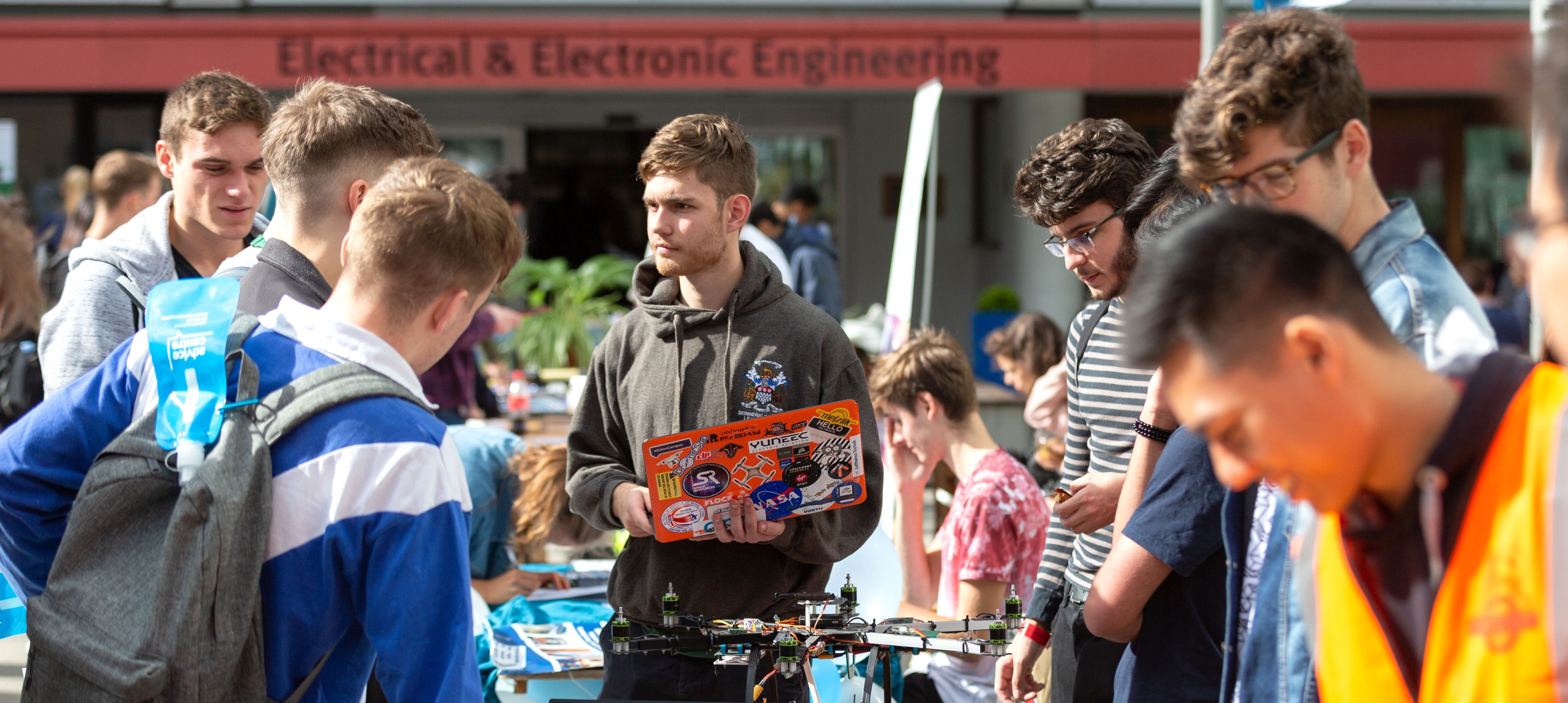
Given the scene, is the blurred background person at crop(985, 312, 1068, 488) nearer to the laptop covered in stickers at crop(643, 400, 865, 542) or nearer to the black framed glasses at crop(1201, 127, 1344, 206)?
the laptop covered in stickers at crop(643, 400, 865, 542)

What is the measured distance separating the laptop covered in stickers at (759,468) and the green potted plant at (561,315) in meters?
4.40

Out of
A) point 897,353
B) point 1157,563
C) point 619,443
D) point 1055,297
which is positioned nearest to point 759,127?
point 1055,297

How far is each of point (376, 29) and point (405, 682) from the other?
6.72 metres

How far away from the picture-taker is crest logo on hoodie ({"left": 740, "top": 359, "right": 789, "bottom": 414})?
249 centimetres

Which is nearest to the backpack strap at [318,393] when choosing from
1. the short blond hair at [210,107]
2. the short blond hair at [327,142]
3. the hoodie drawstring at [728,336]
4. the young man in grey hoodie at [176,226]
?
the short blond hair at [327,142]

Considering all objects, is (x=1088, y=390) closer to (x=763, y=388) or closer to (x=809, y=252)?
(x=763, y=388)

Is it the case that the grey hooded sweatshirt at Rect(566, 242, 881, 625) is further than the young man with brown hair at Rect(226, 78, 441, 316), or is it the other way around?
the grey hooded sweatshirt at Rect(566, 242, 881, 625)

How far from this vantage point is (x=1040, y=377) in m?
4.87

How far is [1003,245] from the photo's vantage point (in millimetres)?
10164

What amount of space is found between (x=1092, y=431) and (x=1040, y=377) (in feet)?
8.12

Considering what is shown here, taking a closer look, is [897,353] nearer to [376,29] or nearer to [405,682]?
[405,682]

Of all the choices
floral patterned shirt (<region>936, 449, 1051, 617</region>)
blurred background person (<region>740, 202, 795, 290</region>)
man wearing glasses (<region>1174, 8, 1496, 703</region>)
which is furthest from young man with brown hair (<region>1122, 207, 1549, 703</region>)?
blurred background person (<region>740, 202, 795, 290</region>)

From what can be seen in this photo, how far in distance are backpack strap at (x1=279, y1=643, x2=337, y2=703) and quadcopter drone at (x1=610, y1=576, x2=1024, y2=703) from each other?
2.02 feet

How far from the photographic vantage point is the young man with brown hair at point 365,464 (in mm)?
1492
